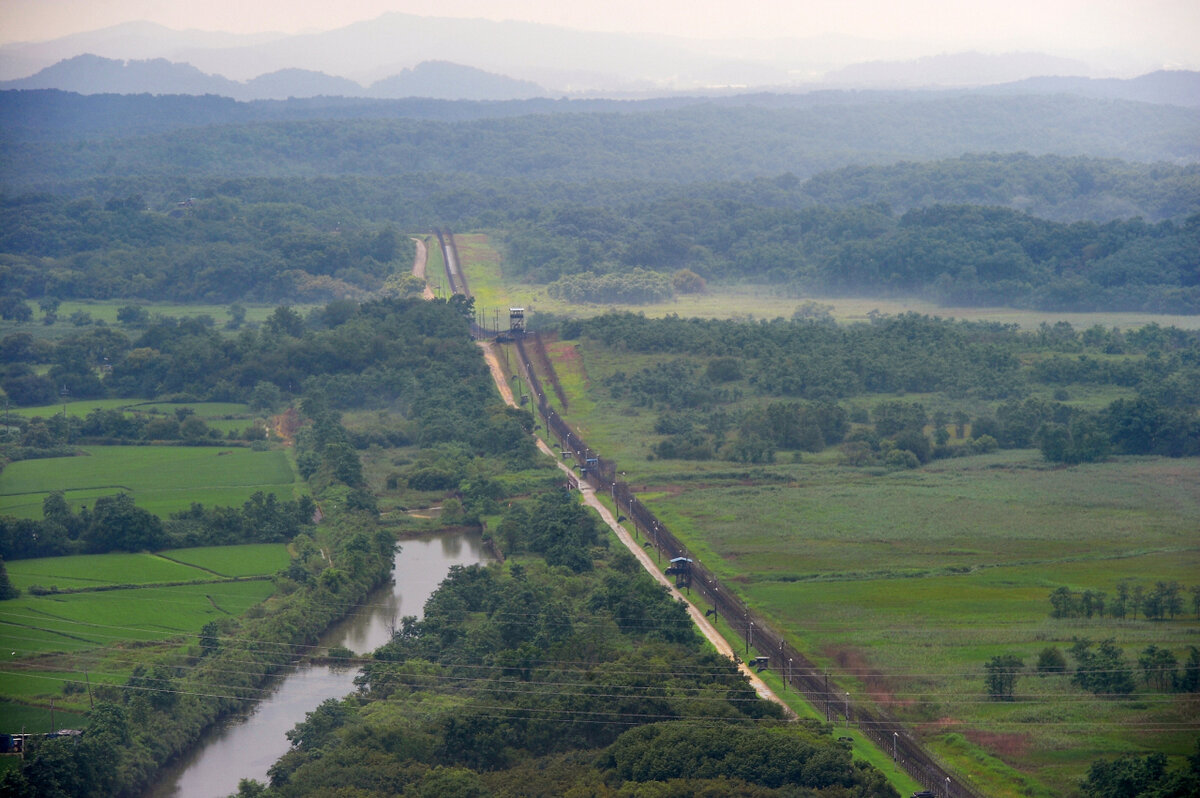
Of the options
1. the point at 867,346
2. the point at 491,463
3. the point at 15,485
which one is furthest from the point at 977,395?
the point at 15,485

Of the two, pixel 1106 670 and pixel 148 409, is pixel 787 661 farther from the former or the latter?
pixel 148 409

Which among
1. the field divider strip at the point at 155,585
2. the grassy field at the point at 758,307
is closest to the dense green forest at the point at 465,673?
the field divider strip at the point at 155,585

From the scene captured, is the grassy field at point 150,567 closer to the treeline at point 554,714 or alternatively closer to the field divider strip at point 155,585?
the field divider strip at point 155,585

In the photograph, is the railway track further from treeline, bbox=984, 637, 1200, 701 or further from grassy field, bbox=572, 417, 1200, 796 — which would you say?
treeline, bbox=984, 637, 1200, 701

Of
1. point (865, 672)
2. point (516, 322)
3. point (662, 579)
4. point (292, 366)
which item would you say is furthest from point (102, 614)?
point (516, 322)

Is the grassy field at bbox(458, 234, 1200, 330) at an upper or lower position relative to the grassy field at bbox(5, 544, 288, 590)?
upper

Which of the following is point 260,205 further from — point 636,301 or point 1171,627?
point 1171,627

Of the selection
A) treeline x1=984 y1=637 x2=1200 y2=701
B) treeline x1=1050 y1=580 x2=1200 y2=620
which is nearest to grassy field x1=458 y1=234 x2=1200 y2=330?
treeline x1=1050 y1=580 x2=1200 y2=620
